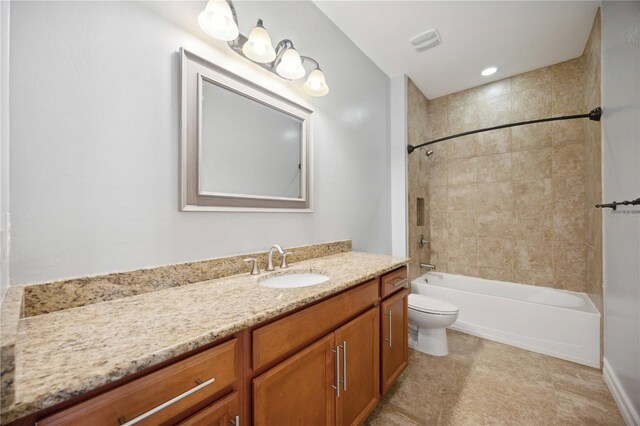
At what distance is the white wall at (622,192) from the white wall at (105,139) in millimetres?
1915

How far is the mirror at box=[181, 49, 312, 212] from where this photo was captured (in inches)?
42.4

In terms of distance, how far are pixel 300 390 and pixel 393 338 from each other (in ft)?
2.66

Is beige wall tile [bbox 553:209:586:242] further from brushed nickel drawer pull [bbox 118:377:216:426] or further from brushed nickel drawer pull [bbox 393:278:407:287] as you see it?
brushed nickel drawer pull [bbox 118:377:216:426]

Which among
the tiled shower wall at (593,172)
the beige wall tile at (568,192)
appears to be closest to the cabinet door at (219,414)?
the tiled shower wall at (593,172)

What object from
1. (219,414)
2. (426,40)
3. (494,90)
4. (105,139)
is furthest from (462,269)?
(105,139)

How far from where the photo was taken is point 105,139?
34.0 inches

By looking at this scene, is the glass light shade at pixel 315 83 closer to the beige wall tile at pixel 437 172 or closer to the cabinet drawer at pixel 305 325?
the cabinet drawer at pixel 305 325

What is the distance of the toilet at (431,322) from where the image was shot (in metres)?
1.91

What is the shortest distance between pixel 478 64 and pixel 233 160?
2.64m

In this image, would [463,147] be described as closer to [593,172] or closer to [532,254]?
[593,172]

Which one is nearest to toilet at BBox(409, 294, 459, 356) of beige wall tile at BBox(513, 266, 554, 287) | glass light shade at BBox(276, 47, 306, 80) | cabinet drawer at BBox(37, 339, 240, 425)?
beige wall tile at BBox(513, 266, 554, 287)

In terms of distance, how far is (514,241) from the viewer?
104 inches

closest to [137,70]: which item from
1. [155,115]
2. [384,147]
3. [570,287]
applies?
[155,115]

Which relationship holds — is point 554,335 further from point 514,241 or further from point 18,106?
point 18,106
